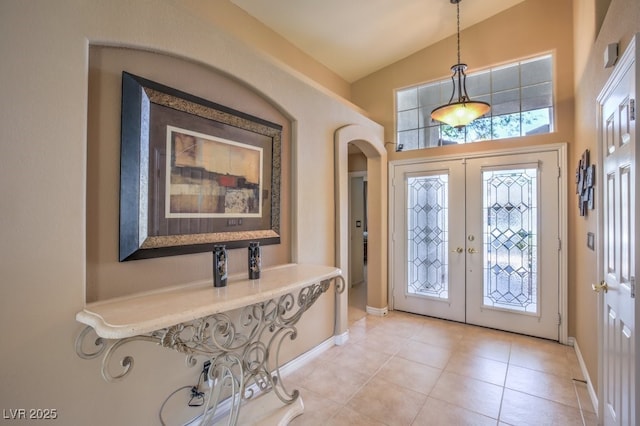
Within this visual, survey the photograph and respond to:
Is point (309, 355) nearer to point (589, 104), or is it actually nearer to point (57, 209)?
point (57, 209)

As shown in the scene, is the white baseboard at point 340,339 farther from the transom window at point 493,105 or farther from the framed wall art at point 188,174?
the transom window at point 493,105

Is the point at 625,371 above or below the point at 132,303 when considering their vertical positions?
below

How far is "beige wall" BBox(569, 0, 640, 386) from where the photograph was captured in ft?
5.27

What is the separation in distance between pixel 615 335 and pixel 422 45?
376 cm

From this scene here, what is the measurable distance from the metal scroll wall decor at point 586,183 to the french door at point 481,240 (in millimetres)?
672

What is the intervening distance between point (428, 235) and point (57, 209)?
3.79 metres

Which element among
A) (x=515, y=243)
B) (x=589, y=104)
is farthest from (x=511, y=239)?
(x=589, y=104)

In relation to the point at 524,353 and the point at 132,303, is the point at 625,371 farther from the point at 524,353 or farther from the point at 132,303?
the point at 132,303

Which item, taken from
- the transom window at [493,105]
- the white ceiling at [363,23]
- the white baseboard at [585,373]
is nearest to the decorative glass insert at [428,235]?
the transom window at [493,105]

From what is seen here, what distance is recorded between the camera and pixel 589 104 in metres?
2.37

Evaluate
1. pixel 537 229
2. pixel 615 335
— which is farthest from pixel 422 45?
pixel 615 335

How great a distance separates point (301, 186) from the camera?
276cm

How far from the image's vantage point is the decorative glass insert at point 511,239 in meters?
3.36

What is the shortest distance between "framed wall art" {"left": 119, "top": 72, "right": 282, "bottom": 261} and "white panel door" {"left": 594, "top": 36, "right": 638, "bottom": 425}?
2149 millimetres
